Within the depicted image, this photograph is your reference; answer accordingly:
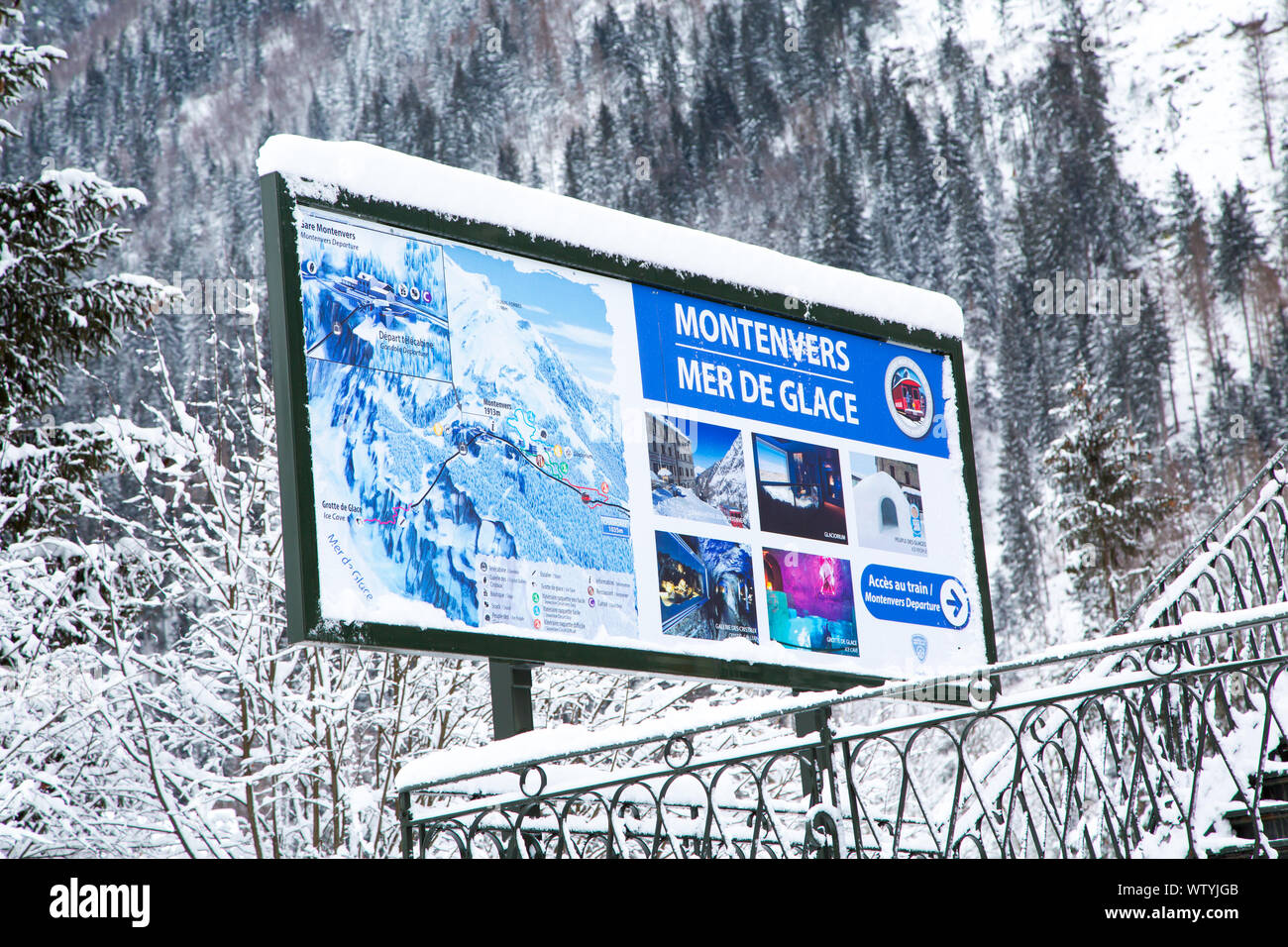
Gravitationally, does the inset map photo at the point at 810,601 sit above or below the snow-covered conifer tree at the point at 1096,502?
below

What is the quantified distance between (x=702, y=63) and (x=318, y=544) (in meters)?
162

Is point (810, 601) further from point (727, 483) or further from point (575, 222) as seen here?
point (575, 222)

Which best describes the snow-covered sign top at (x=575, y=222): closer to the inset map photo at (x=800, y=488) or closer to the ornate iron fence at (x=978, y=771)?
the inset map photo at (x=800, y=488)

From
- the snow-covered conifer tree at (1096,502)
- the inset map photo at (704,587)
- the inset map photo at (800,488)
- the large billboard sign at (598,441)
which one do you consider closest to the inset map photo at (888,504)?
the large billboard sign at (598,441)

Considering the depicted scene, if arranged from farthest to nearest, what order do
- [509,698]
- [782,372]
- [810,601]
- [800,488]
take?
1. [782,372]
2. [800,488]
3. [810,601]
4. [509,698]

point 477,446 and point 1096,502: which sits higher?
point 1096,502

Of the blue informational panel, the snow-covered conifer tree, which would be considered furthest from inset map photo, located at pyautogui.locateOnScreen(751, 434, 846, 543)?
the snow-covered conifer tree

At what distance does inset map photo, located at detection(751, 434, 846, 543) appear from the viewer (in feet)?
24.1

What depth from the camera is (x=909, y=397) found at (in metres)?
8.18

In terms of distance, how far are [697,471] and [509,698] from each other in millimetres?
1528

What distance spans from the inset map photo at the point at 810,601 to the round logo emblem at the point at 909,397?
1010 millimetres

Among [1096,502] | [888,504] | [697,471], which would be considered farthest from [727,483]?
[1096,502]

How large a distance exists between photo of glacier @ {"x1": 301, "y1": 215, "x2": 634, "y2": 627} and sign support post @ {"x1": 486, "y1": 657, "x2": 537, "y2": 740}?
28cm

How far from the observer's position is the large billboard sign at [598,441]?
19.8 ft
